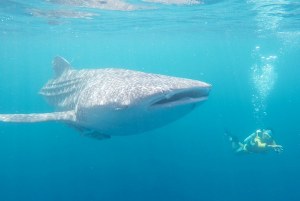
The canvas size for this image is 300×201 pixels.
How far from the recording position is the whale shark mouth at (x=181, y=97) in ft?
19.7

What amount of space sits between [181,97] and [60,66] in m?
10.2

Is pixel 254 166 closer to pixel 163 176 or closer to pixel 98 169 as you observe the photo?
pixel 163 176

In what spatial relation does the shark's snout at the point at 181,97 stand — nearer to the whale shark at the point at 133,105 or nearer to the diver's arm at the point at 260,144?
the whale shark at the point at 133,105

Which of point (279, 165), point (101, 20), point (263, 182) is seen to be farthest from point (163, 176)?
point (101, 20)

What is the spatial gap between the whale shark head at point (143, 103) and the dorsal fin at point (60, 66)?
761 cm

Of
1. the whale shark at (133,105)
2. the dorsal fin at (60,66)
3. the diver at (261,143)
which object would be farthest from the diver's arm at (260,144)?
the dorsal fin at (60,66)

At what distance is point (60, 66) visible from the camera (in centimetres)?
1507

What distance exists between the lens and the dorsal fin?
14859mm

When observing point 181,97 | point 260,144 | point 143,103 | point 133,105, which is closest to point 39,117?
point 133,105

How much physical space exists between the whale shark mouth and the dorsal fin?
379 inches

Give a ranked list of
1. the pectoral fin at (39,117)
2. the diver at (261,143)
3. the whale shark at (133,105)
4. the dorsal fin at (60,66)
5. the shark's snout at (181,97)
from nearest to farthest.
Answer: the shark's snout at (181,97)
the whale shark at (133,105)
the pectoral fin at (39,117)
the diver at (261,143)
the dorsal fin at (60,66)

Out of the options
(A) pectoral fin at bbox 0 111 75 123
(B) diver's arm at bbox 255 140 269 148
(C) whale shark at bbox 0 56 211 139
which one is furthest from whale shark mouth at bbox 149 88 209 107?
(B) diver's arm at bbox 255 140 269 148

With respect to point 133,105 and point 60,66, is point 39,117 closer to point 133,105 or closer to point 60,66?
point 133,105

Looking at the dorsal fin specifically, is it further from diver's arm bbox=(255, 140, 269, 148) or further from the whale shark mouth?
the whale shark mouth
